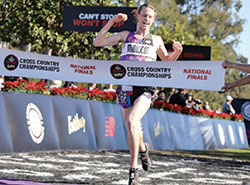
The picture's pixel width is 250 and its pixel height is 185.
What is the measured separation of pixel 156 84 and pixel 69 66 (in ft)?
4.16

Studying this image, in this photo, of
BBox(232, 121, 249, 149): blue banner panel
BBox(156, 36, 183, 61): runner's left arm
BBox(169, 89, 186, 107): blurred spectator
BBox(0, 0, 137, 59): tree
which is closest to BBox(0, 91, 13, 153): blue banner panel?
BBox(156, 36, 183, 61): runner's left arm

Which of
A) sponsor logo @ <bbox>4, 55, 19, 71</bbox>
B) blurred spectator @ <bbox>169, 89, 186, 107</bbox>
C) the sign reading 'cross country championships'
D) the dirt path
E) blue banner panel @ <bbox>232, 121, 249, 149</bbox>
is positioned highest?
the sign reading 'cross country championships'

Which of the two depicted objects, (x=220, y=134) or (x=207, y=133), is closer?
(x=207, y=133)

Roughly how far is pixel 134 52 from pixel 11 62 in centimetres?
190

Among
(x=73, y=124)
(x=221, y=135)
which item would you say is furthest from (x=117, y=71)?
(x=221, y=135)

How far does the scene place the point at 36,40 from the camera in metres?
22.9

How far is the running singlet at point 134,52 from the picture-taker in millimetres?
6645

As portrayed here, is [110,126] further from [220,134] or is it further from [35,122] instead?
[220,134]

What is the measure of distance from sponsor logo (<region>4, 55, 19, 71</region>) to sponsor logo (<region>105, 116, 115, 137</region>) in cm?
532

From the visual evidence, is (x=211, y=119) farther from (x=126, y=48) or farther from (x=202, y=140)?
(x=126, y=48)

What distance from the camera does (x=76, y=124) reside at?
37.6 ft

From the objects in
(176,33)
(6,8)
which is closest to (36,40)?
(6,8)

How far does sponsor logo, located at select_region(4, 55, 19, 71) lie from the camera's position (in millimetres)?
7637

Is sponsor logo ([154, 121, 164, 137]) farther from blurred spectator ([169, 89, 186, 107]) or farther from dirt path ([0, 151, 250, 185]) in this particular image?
dirt path ([0, 151, 250, 185])
